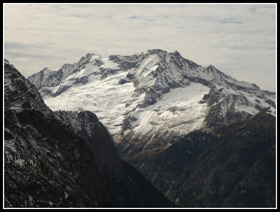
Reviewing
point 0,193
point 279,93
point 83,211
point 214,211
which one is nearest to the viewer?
point 214,211

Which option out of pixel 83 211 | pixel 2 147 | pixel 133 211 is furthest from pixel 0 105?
pixel 133 211

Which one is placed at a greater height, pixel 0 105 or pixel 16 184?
pixel 0 105

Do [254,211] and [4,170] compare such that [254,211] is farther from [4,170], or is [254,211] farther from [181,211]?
[4,170]

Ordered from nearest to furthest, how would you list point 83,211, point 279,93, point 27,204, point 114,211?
point 114,211 → point 83,211 → point 279,93 → point 27,204

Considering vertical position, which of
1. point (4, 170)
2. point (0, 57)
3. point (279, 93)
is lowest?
point (4, 170)

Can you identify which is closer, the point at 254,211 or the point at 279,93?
the point at 254,211

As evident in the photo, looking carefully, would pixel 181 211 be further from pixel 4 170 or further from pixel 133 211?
pixel 4 170

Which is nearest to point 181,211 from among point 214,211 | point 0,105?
point 214,211

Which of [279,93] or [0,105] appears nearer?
[279,93]

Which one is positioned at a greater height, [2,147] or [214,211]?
[2,147]
